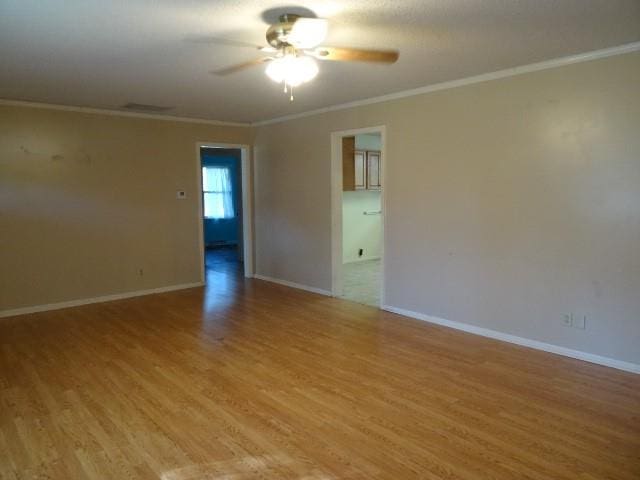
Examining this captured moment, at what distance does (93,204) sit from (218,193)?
4.86m

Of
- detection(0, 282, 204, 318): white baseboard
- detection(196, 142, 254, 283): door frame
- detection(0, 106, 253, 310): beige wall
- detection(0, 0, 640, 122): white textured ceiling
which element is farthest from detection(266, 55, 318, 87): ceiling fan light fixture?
detection(0, 282, 204, 318): white baseboard

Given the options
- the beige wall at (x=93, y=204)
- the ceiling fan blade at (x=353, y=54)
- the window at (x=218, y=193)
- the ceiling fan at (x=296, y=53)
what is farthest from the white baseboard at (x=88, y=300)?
the ceiling fan blade at (x=353, y=54)

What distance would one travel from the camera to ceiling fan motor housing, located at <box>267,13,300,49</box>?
8.21 feet

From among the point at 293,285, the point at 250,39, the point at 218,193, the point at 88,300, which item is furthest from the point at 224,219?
the point at 250,39

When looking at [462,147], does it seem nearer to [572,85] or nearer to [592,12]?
[572,85]

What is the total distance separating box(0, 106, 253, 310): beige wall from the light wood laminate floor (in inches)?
35.1

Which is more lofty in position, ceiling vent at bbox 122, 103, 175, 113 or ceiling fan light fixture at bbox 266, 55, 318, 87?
ceiling vent at bbox 122, 103, 175, 113

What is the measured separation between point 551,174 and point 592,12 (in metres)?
1.38

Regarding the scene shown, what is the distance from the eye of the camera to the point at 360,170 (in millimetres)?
7566

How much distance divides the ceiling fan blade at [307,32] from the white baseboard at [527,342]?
3.04 m

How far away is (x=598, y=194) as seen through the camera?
A: 11.1 ft

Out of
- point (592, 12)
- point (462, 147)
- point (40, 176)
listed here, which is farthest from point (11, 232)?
point (592, 12)

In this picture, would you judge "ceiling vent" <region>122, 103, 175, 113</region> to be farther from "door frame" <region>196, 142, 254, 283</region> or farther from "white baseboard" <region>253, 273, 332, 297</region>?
"white baseboard" <region>253, 273, 332, 297</region>

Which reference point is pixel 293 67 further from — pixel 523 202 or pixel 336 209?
pixel 336 209
